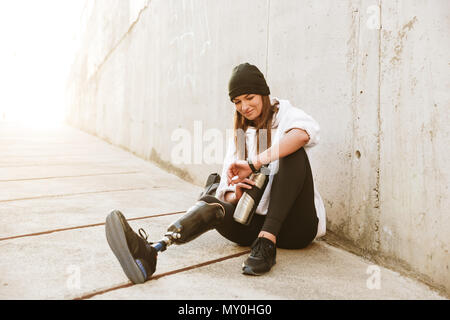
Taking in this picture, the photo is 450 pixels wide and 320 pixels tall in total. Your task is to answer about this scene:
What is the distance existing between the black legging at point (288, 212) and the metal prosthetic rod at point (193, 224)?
0.18ft

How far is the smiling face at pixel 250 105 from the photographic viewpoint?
5.58 ft

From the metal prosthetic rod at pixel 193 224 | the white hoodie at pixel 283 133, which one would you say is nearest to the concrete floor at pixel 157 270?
the metal prosthetic rod at pixel 193 224

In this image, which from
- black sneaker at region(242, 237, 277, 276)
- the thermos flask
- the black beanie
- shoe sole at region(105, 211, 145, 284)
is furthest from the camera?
the black beanie

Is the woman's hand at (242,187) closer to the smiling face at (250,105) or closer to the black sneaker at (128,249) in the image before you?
the smiling face at (250,105)

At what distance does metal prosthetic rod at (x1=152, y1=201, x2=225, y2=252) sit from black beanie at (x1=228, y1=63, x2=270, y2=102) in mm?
573

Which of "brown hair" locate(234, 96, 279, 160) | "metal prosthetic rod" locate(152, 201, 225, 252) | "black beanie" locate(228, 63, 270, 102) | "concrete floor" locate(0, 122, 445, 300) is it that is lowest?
"concrete floor" locate(0, 122, 445, 300)

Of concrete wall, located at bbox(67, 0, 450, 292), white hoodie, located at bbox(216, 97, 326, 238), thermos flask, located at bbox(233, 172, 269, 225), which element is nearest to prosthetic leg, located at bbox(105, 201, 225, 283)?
thermos flask, located at bbox(233, 172, 269, 225)

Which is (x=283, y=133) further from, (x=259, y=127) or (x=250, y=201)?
(x=250, y=201)

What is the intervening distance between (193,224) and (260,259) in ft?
1.09

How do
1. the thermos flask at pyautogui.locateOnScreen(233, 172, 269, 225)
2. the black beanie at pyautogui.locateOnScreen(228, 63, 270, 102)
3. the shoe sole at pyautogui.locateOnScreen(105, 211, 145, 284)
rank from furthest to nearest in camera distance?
the black beanie at pyautogui.locateOnScreen(228, 63, 270, 102)
the thermos flask at pyautogui.locateOnScreen(233, 172, 269, 225)
the shoe sole at pyautogui.locateOnScreen(105, 211, 145, 284)

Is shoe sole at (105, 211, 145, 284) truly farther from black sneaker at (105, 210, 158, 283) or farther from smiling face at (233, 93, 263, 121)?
smiling face at (233, 93, 263, 121)

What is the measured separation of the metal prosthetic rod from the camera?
147 cm

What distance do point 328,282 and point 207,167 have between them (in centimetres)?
204

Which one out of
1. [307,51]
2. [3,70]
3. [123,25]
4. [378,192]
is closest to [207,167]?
[307,51]
